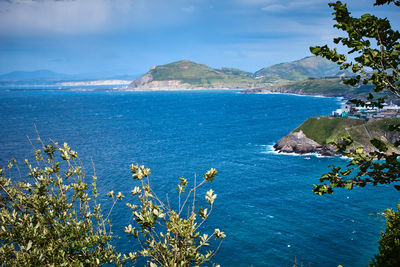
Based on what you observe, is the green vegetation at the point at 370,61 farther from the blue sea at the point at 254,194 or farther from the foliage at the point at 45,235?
the blue sea at the point at 254,194

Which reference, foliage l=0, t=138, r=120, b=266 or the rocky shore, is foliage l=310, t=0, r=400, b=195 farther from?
the rocky shore

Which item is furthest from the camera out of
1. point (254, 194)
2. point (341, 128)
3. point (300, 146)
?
point (341, 128)

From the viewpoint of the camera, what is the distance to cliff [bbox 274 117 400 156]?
12875 cm

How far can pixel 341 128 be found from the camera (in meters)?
138

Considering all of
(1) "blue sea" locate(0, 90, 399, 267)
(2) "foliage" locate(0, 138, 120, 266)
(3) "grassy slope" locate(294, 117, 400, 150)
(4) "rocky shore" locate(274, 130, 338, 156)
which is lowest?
(1) "blue sea" locate(0, 90, 399, 267)

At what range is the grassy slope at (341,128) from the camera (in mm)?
129875

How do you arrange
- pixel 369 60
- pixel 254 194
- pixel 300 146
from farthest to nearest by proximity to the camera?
pixel 300 146, pixel 254 194, pixel 369 60

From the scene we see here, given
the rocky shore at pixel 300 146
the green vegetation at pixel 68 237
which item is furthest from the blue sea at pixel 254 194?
the green vegetation at pixel 68 237

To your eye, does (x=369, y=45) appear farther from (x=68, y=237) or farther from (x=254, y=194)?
(x=254, y=194)

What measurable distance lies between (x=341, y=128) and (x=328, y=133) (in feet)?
23.1

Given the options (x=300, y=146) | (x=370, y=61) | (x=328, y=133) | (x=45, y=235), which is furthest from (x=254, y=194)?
(x=370, y=61)

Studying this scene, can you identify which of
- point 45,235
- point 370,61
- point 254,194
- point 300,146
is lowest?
point 254,194

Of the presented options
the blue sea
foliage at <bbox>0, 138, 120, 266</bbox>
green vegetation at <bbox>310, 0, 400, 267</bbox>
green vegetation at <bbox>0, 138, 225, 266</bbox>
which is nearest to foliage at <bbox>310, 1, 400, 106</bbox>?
green vegetation at <bbox>310, 0, 400, 267</bbox>

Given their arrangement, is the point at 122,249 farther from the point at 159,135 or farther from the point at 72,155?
→ the point at 159,135
